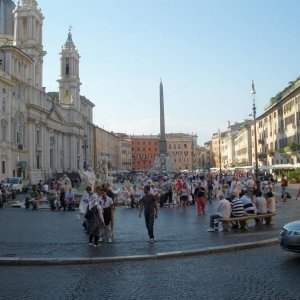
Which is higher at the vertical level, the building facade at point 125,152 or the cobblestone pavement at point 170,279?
the building facade at point 125,152

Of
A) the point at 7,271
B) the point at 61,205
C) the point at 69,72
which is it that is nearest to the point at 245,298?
the point at 7,271

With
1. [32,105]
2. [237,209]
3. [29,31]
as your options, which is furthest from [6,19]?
[237,209]

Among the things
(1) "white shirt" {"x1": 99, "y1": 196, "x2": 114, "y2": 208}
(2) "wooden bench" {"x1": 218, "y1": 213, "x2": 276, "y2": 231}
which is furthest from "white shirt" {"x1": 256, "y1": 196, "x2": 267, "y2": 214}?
(1) "white shirt" {"x1": 99, "y1": 196, "x2": 114, "y2": 208}

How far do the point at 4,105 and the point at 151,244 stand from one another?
4690 cm

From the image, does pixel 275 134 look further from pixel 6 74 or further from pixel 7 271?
pixel 7 271

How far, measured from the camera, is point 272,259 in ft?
33.4

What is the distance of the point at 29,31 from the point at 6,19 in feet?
24.9

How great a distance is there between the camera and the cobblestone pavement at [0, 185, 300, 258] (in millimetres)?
11445

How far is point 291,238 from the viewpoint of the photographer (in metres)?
9.84

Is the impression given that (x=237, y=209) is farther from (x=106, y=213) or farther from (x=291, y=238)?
(x=291, y=238)

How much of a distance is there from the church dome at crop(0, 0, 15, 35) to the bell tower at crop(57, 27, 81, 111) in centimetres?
1916

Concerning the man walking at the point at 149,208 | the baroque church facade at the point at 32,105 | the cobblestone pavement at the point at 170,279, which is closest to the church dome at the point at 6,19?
the baroque church facade at the point at 32,105

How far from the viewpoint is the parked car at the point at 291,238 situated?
973 cm

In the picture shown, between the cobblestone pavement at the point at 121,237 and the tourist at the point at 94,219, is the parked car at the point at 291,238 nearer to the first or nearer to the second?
the cobblestone pavement at the point at 121,237
